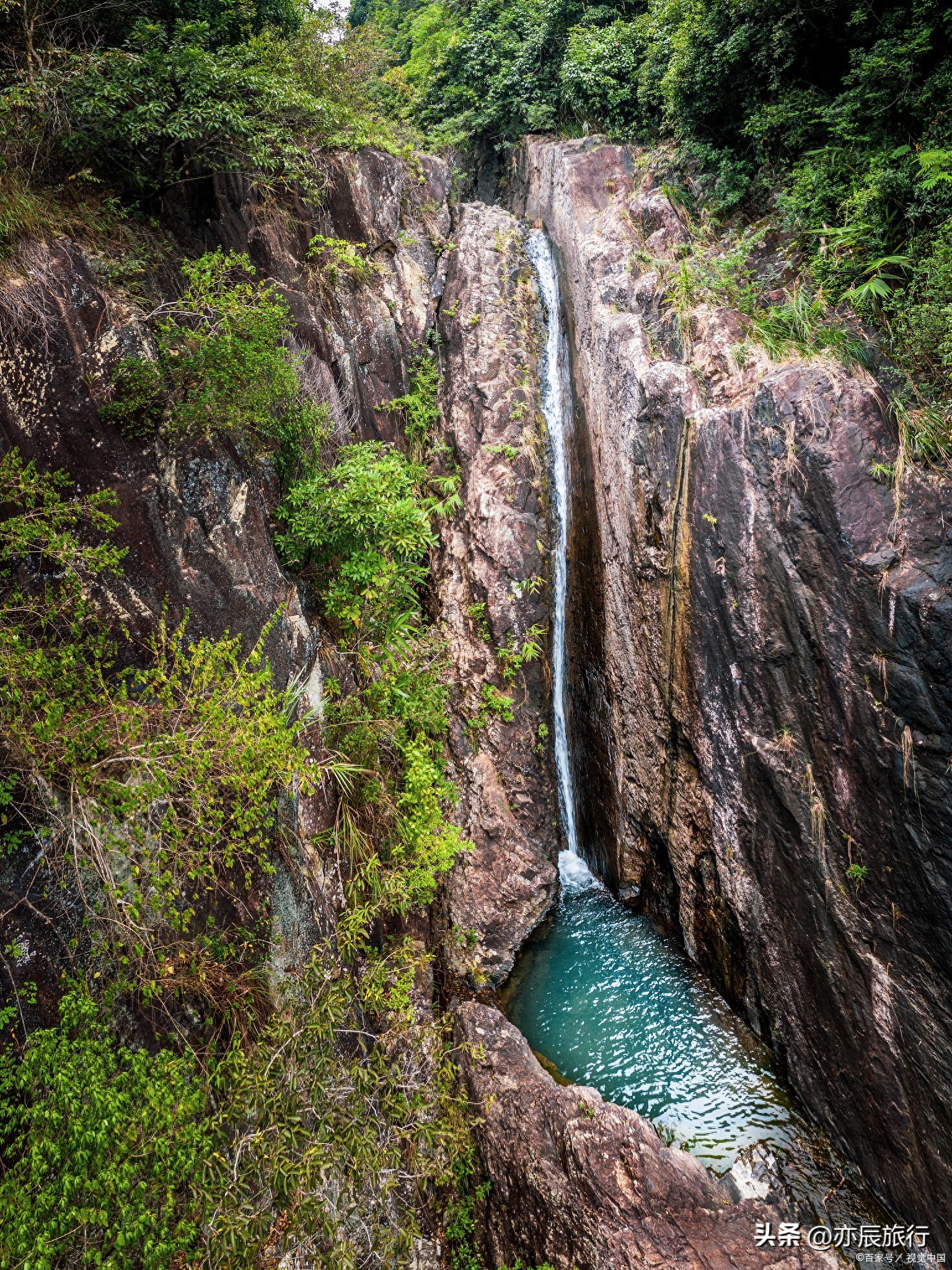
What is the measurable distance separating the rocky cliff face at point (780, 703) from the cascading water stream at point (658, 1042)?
31 centimetres

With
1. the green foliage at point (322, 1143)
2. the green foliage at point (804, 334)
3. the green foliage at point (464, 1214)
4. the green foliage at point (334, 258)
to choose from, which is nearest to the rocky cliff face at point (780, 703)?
the green foliage at point (804, 334)

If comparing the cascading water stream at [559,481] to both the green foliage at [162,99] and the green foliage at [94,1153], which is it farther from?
the green foliage at [94,1153]

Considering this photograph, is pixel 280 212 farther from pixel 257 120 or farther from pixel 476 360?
pixel 476 360

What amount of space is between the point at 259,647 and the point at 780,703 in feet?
17.3

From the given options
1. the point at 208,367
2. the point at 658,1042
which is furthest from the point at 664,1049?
the point at 208,367

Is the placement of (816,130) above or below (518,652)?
above

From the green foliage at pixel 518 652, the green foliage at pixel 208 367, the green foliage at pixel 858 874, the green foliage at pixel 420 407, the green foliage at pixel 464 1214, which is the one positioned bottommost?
the green foliage at pixel 464 1214

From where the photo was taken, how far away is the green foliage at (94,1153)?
2928 mm

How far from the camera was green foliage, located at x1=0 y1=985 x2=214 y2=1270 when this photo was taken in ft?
9.61

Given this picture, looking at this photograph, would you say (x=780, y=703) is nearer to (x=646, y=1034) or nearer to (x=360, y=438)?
(x=646, y=1034)

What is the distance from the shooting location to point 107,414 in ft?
17.6

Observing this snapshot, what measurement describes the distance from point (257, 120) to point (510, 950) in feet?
36.9

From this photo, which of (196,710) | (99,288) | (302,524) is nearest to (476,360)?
(302,524)

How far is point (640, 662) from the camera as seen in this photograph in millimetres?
8195
